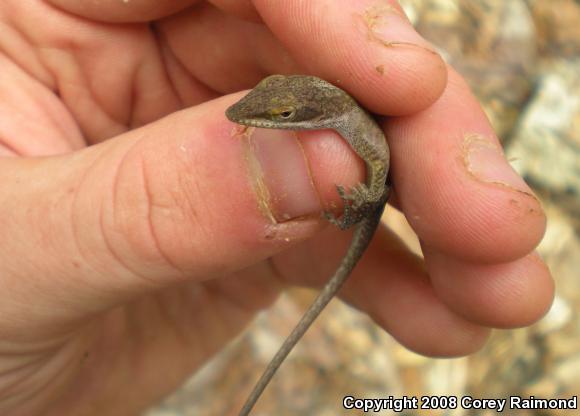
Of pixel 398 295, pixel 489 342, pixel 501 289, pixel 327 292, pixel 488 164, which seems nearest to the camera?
pixel 488 164

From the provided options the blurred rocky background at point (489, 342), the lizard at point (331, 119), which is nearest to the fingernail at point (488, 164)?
the lizard at point (331, 119)

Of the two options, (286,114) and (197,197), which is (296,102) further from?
(197,197)

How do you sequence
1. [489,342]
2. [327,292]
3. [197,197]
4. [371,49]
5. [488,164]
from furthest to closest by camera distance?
[489,342], [327,292], [488,164], [371,49], [197,197]

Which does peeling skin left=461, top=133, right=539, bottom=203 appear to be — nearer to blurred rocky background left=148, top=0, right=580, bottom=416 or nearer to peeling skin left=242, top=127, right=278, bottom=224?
peeling skin left=242, top=127, right=278, bottom=224

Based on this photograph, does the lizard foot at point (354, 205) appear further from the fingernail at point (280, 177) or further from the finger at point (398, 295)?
the finger at point (398, 295)

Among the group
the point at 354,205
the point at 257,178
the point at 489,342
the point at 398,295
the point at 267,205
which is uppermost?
the point at 257,178

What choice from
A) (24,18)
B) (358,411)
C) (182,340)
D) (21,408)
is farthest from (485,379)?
(24,18)

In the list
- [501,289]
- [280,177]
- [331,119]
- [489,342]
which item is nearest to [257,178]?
[280,177]
